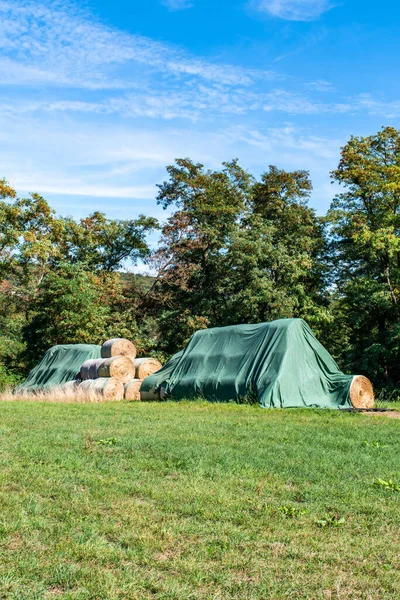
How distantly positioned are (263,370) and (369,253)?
38.5 feet

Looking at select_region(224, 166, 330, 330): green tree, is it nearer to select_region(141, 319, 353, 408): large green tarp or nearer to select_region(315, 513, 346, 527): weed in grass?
select_region(141, 319, 353, 408): large green tarp

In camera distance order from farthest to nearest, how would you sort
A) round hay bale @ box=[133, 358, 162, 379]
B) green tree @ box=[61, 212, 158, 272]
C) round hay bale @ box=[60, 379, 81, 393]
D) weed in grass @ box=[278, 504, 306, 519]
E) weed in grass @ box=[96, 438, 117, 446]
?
1. green tree @ box=[61, 212, 158, 272]
2. round hay bale @ box=[133, 358, 162, 379]
3. round hay bale @ box=[60, 379, 81, 393]
4. weed in grass @ box=[96, 438, 117, 446]
5. weed in grass @ box=[278, 504, 306, 519]

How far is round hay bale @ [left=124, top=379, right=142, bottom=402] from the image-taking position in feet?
63.3

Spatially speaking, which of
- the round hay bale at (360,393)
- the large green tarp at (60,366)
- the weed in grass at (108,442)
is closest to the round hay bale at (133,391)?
the large green tarp at (60,366)

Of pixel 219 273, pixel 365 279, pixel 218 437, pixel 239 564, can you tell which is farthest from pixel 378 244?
pixel 239 564

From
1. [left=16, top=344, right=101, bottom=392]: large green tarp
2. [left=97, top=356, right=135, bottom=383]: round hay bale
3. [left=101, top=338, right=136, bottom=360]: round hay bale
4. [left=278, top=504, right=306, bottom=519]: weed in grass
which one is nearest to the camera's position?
[left=278, top=504, right=306, bottom=519]: weed in grass

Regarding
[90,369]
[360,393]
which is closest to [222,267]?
[90,369]

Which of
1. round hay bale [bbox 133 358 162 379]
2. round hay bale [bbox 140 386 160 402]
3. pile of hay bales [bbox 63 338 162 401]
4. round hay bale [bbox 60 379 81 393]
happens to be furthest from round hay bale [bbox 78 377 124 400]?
round hay bale [bbox 133 358 162 379]

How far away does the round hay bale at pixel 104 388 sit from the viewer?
60.4 ft

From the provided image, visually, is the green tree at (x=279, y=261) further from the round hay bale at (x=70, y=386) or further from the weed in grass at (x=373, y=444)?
the weed in grass at (x=373, y=444)

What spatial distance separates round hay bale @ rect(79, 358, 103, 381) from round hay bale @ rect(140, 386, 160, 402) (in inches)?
87.8

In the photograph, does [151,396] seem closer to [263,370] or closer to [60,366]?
[263,370]

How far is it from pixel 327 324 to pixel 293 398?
12426 mm

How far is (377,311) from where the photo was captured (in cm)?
2553
